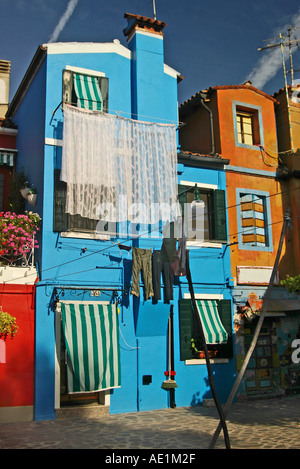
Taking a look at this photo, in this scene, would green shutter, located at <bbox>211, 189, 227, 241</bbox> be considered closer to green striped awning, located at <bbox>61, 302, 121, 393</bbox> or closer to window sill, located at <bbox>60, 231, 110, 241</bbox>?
window sill, located at <bbox>60, 231, 110, 241</bbox>

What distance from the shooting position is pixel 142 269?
13.3 metres

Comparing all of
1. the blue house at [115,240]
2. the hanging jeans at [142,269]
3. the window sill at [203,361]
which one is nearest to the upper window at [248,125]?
the blue house at [115,240]

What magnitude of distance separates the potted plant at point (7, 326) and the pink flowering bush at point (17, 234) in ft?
5.07

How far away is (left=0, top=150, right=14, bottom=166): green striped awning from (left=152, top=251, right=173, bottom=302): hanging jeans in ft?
20.2

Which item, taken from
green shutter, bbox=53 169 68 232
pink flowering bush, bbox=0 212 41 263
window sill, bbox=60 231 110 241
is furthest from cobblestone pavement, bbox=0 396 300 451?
green shutter, bbox=53 169 68 232

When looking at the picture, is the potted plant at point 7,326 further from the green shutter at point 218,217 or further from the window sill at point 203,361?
the green shutter at point 218,217

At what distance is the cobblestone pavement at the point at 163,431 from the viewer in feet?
30.9

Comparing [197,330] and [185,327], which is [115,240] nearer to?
[185,327]

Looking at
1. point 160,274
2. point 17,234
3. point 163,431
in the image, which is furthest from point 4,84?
point 163,431

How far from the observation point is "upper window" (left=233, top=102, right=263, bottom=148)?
16.8m

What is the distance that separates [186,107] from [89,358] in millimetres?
9657

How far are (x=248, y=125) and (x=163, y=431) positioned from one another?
424 inches

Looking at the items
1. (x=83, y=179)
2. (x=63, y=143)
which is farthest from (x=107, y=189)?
(x=63, y=143)
